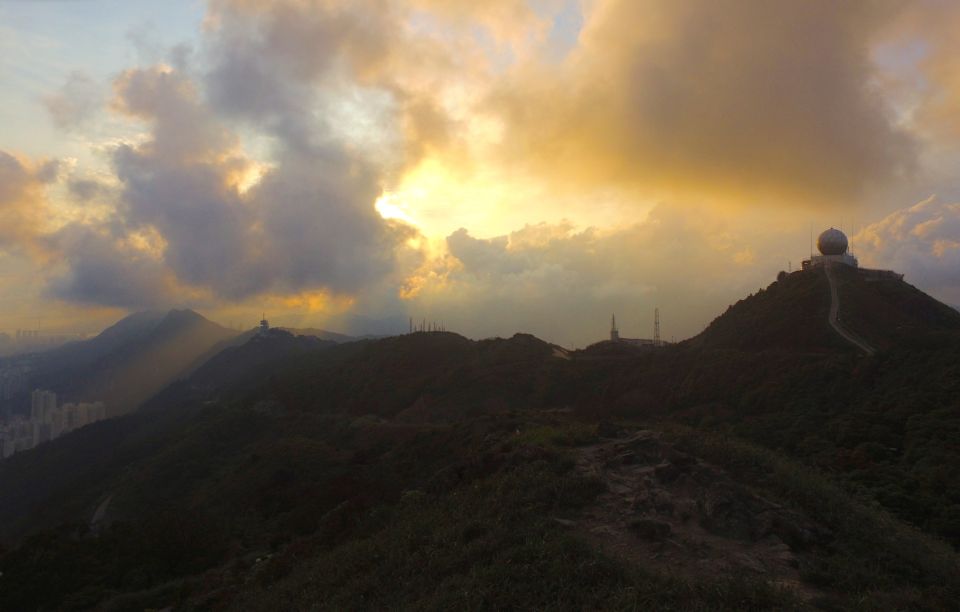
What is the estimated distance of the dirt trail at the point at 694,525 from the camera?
8.97 meters

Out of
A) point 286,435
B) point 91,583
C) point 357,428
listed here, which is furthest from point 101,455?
point 91,583

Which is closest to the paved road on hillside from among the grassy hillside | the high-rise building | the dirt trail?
the grassy hillside

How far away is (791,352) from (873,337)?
7128 millimetres

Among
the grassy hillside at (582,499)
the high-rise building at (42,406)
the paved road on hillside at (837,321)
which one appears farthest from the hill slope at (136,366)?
the paved road on hillside at (837,321)

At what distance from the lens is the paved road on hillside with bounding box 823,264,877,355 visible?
4074cm

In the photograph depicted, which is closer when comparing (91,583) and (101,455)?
(91,583)

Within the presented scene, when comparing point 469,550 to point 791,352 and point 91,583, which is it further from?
point 791,352

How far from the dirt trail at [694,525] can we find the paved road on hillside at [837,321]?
32.5 metres

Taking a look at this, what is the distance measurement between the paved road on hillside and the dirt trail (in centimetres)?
3255

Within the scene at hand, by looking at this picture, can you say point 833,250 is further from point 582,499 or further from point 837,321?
point 582,499

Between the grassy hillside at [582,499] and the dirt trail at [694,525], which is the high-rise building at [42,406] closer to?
the grassy hillside at [582,499]

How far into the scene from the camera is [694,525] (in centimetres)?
1039

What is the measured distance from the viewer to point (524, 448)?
49.8ft

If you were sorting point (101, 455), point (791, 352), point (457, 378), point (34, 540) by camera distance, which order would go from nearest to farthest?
point (34, 540)
point (791, 352)
point (457, 378)
point (101, 455)
